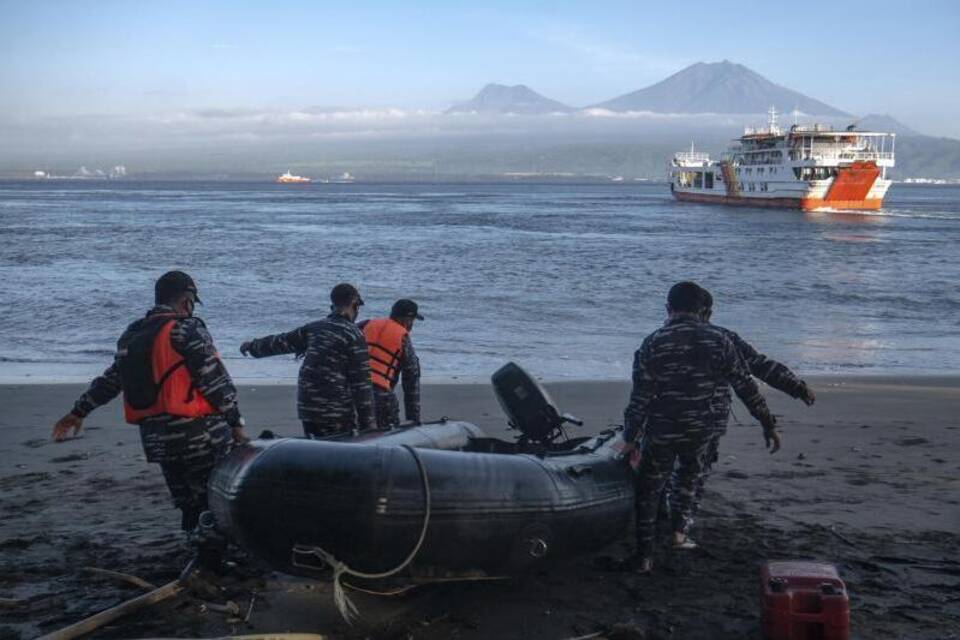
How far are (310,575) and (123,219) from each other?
2195 inches

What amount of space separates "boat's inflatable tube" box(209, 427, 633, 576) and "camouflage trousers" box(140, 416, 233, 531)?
198 mm

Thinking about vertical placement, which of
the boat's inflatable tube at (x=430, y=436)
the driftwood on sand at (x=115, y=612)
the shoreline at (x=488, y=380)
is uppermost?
the boat's inflatable tube at (x=430, y=436)

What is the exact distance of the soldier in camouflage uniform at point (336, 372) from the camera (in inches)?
217

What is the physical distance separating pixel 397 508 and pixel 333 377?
4.77ft

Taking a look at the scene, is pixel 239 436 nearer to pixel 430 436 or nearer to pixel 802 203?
pixel 430 436

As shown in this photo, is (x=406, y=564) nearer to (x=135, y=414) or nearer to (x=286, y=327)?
(x=135, y=414)

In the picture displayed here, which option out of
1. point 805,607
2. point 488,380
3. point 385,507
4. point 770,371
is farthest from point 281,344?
point 488,380

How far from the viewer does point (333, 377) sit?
5566 millimetres

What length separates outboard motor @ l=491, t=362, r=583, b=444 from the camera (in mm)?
6312

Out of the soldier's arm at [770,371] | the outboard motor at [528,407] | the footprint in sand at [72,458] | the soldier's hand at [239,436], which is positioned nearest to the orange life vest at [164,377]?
the soldier's hand at [239,436]

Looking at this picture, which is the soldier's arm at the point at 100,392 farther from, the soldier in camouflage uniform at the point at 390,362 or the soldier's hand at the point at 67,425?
the soldier in camouflage uniform at the point at 390,362

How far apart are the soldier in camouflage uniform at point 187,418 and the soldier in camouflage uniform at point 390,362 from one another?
1639mm

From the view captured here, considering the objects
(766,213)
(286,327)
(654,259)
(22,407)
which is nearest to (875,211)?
(766,213)

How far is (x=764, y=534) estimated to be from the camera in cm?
556
